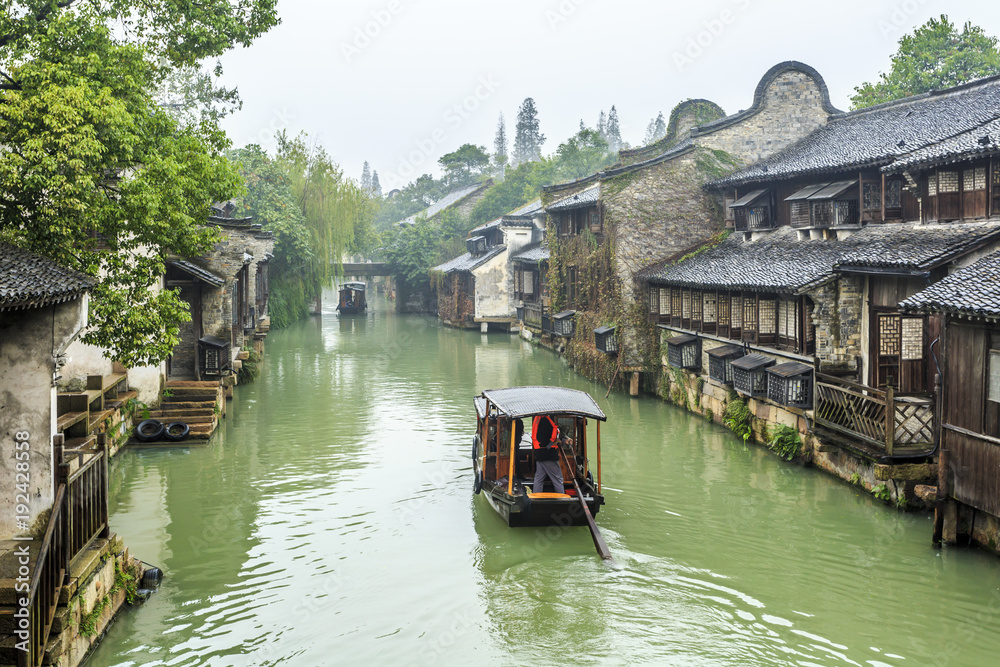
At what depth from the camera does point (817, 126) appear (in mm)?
29500

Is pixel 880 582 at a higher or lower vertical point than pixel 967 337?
lower

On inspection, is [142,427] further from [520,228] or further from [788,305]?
[520,228]

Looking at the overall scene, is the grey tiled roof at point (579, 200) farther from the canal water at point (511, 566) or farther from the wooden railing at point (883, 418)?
the wooden railing at point (883, 418)

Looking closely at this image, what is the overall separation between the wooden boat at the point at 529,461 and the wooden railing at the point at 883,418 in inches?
191

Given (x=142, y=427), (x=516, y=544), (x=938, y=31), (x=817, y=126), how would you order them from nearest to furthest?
(x=516, y=544), (x=142, y=427), (x=817, y=126), (x=938, y=31)

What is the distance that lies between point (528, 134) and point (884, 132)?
91.9 m

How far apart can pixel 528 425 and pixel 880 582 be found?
10351 millimetres

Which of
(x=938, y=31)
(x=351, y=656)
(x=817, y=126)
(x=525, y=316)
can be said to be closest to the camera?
(x=351, y=656)

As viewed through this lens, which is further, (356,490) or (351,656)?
(356,490)

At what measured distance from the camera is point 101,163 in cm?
1212

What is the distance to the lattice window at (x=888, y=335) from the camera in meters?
16.7

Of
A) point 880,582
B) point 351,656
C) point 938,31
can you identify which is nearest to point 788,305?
point 880,582

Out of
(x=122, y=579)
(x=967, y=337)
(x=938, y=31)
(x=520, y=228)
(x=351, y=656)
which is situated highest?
(x=938, y=31)

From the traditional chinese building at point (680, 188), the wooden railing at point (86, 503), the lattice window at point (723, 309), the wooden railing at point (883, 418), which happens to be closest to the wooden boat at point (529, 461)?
the wooden railing at point (883, 418)
